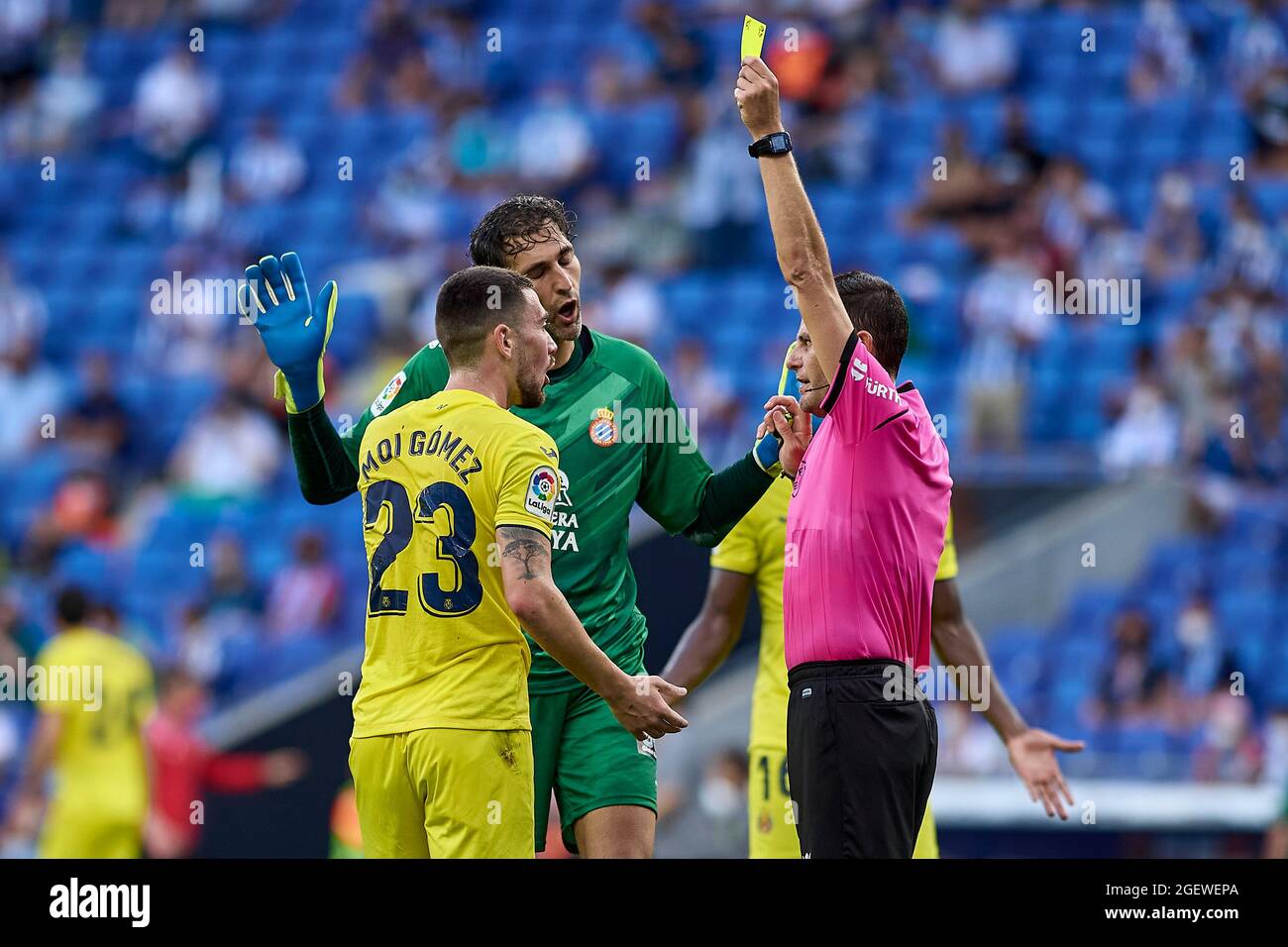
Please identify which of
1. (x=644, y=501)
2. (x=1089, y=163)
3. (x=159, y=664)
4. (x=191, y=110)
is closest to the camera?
(x=644, y=501)

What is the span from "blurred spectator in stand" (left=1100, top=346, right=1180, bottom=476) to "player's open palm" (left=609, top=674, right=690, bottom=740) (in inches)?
291

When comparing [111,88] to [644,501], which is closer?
[644,501]

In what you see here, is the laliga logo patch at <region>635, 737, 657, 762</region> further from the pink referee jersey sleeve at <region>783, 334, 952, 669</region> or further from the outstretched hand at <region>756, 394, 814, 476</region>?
the outstretched hand at <region>756, 394, 814, 476</region>

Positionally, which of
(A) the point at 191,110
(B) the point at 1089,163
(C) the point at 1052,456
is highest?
(A) the point at 191,110

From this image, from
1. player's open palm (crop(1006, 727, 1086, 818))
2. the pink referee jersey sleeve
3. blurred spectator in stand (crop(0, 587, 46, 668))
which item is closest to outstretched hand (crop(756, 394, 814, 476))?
the pink referee jersey sleeve

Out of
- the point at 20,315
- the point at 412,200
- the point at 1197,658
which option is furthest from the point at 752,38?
the point at 20,315

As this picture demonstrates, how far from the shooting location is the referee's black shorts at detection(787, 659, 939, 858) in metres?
4.48

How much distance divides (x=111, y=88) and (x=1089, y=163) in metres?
8.55

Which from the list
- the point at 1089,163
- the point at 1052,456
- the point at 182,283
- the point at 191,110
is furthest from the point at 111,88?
the point at 1052,456

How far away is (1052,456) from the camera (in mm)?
10469

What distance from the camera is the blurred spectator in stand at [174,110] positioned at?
15609 millimetres

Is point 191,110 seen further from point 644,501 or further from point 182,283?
point 644,501

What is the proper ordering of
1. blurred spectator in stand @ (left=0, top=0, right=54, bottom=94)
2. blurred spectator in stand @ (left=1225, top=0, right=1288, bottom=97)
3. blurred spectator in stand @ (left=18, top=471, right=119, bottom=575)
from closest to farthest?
blurred spectator in stand @ (left=18, top=471, right=119, bottom=575), blurred spectator in stand @ (left=1225, top=0, right=1288, bottom=97), blurred spectator in stand @ (left=0, top=0, right=54, bottom=94)

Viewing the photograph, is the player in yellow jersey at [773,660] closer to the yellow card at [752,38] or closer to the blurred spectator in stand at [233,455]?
the yellow card at [752,38]
